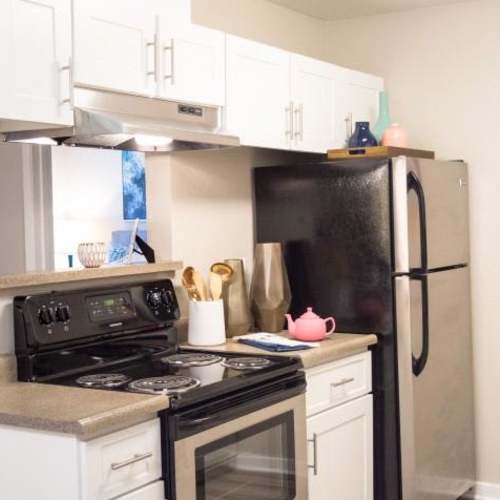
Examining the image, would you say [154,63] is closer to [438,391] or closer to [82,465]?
[82,465]

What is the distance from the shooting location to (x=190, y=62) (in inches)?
119

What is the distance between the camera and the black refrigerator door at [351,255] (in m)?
3.54

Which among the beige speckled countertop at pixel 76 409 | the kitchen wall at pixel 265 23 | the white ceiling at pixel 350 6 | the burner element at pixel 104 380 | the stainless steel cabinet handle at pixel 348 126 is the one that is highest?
the white ceiling at pixel 350 6

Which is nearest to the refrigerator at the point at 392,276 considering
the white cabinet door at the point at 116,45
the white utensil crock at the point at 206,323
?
the white utensil crock at the point at 206,323

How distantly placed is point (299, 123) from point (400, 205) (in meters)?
0.52

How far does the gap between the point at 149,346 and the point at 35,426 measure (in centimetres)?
91

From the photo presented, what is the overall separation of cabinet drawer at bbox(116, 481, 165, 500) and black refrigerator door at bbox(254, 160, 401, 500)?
1.38 metres

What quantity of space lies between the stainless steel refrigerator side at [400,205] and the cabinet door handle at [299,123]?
391mm

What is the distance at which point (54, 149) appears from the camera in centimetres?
355

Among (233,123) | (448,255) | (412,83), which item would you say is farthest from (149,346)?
(412,83)

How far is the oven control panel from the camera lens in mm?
2725

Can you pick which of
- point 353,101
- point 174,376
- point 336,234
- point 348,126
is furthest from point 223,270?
point 353,101

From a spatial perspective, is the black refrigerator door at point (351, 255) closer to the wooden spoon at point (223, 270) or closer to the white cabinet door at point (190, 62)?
the wooden spoon at point (223, 270)

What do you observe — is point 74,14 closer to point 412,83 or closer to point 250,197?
point 250,197
